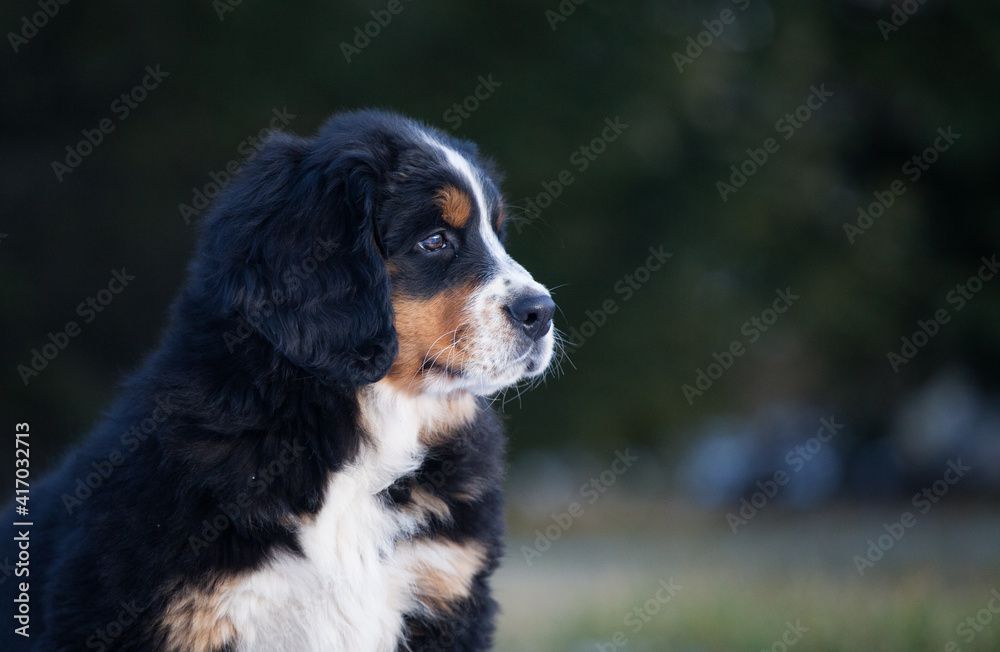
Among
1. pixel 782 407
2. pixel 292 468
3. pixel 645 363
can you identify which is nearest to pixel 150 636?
pixel 292 468

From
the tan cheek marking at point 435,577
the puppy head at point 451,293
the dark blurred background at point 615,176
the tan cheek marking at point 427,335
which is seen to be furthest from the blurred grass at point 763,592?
the tan cheek marking at point 427,335

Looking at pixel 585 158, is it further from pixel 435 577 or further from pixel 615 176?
pixel 435 577

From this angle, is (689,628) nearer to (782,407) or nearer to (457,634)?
(457,634)

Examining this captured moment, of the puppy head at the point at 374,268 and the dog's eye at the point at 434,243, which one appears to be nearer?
the puppy head at the point at 374,268

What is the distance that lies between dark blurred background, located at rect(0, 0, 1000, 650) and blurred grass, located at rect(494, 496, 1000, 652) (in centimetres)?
23

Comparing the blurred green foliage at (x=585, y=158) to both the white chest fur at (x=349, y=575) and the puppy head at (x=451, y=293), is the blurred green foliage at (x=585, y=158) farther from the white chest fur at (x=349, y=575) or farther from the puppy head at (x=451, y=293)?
the white chest fur at (x=349, y=575)

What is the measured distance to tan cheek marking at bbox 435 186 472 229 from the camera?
366 centimetres

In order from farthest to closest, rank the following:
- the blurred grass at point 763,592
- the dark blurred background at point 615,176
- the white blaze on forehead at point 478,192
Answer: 1. the dark blurred background at point 615,176
2. the blurred grass at point 763,592
3. the white blaze on forehead at point 478,192

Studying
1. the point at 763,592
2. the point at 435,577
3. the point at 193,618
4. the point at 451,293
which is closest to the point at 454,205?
the point at 451,293

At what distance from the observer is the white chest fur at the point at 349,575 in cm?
312

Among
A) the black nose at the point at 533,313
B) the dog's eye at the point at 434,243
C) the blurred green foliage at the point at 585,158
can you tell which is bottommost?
the blurred green foliage at the point at 585,158

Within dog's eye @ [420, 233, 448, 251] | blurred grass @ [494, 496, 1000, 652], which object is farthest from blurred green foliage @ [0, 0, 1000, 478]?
dog's eye @ [420, 233, 448, 251]

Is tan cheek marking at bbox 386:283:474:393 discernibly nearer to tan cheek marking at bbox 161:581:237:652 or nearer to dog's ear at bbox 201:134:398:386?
dog's ear at bbox 201:134:398:386

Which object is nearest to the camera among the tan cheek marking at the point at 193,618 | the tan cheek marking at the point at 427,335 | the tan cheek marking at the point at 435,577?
the tan cheek marking at the point at 193,618
